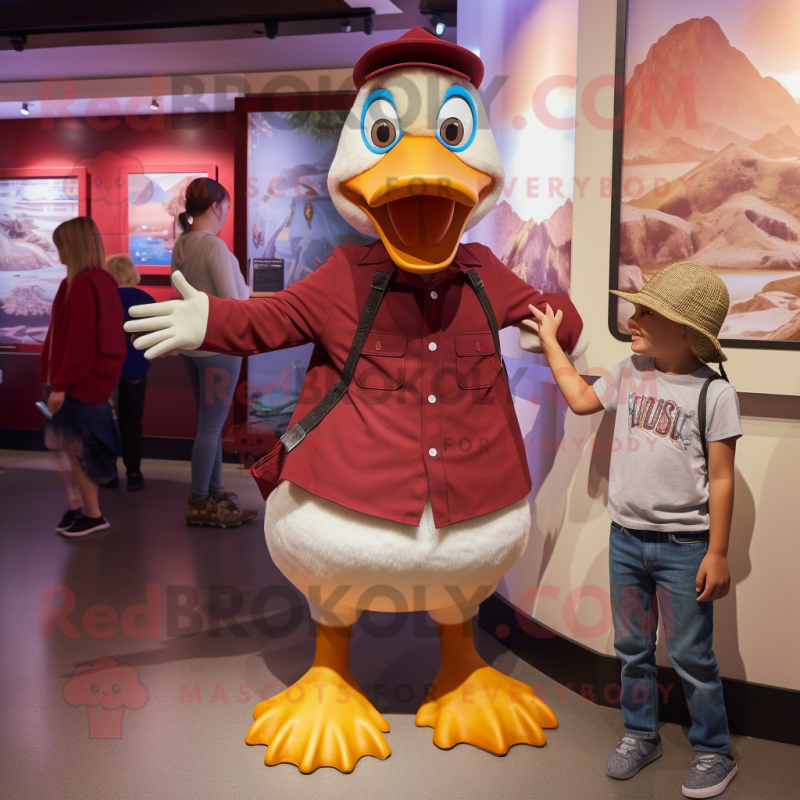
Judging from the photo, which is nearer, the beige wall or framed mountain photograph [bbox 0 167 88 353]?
the beige wall

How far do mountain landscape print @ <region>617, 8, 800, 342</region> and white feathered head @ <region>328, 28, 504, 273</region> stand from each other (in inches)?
19.7


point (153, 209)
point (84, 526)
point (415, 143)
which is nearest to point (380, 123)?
point (415, 143)

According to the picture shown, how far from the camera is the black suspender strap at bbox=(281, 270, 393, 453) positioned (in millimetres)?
2039

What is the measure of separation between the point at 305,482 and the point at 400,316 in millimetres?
470

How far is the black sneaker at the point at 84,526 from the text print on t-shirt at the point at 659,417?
10.2 feet

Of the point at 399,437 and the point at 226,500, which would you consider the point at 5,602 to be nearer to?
the point at 226,500

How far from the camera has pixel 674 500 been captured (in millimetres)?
1976

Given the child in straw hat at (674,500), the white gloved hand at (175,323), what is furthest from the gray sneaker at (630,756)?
the white gloved hand at (175,323)

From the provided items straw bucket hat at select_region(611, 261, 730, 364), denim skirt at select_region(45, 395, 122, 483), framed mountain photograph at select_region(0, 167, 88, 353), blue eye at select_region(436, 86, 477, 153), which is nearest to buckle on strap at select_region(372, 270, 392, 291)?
blue eye at select_region(436, 86, 477, 153)

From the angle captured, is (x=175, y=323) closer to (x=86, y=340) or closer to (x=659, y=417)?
(x=659, y=417)

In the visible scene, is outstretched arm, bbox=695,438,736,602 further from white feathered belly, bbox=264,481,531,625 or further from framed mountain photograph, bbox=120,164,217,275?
framed mountain photograph, bbox=120,164,217,275

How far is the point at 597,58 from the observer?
2.29 metres

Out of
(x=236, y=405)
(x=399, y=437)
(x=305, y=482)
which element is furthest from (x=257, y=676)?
(x=236, y=405)

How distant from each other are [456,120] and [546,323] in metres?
0.56
